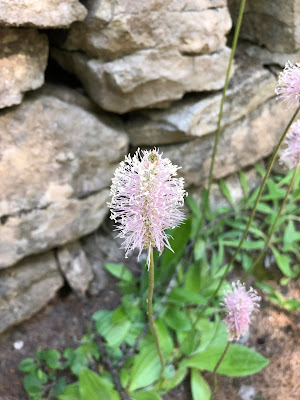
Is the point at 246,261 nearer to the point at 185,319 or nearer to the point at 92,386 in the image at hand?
the point at 185,319

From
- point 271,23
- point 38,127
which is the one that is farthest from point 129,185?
point 271,23

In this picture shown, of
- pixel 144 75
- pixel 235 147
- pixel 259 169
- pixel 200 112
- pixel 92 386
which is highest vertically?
pixel 144 75

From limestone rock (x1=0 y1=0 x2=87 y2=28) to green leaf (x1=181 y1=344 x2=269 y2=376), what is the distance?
63.5 inches

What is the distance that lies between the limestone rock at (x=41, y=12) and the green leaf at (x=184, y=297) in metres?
1.37

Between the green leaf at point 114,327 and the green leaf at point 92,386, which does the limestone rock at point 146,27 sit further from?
the green leaf at point 92,386

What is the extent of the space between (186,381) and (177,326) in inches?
10.6

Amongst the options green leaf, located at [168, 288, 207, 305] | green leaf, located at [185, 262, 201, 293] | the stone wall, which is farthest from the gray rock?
green leaf, located at [168, 288, 207, 305]

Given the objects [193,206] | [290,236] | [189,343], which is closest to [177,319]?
[189,343]

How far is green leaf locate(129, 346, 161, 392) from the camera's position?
1.71 m

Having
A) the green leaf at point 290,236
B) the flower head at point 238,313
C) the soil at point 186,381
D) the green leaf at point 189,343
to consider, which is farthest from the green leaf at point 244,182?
the flower head at point 238,313

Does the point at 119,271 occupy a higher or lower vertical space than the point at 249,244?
lower

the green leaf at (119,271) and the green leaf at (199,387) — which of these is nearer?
the green leaf at (199,387)

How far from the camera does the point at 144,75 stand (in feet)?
5.97

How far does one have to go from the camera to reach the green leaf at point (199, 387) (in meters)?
1.76
